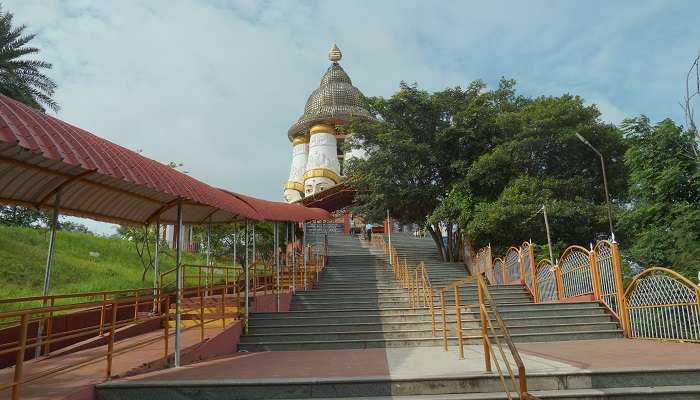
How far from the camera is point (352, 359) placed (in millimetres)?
6801

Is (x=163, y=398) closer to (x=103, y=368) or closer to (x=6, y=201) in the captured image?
(x=103, y=368)

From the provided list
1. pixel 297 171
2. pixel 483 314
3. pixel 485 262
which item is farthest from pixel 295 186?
pixel 483 314

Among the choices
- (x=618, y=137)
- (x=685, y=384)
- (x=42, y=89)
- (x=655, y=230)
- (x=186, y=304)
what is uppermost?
(x=42, y=89)

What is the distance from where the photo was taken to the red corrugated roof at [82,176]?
12.4 ft

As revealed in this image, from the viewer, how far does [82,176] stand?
5.62 m

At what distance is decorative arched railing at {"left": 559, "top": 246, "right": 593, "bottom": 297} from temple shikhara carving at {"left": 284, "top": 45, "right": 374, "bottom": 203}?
29270 mm

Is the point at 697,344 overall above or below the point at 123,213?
below

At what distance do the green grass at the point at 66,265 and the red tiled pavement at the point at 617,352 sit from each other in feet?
32.5

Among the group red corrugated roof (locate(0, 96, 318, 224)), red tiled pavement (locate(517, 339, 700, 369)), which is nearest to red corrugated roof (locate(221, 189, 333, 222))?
red corrugated roof (locate(0, 96, 318, 224))

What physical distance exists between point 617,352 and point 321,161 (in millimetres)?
35499

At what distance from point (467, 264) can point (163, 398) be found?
1635 cm

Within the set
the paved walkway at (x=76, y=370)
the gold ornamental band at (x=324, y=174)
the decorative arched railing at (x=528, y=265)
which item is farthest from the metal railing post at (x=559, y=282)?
the gold ornamental band at (x=324, y=174)

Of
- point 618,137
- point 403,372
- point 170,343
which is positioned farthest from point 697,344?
point 618,137

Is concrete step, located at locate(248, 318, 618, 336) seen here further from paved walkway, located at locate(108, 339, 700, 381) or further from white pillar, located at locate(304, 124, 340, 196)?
white pillar, located at locate(304, 124, 340, 196)
